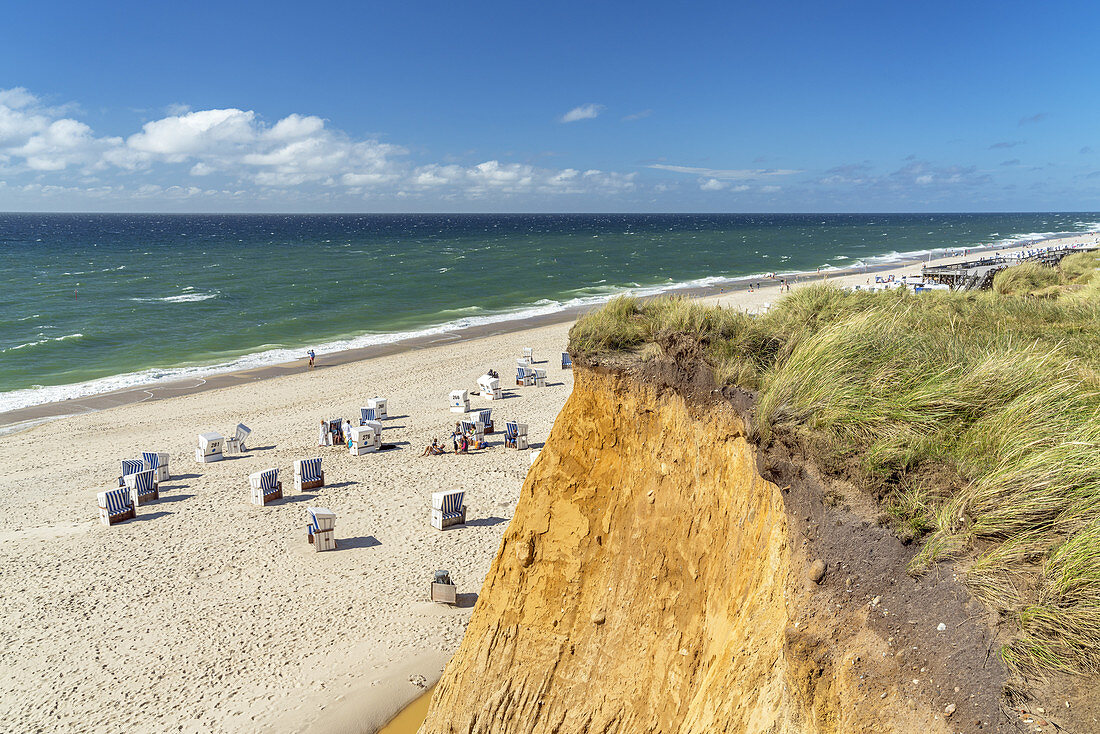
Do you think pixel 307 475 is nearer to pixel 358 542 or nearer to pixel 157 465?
pixel 358 542

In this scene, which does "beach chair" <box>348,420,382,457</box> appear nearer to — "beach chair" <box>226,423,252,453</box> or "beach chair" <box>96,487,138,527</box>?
"beach chair" <box>226,423,252,453</box>

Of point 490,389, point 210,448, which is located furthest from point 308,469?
point 490,389

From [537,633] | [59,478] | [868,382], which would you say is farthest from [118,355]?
[868,382]

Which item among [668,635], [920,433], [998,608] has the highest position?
[920,433]

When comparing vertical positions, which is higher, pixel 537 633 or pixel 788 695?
pixel 788 695

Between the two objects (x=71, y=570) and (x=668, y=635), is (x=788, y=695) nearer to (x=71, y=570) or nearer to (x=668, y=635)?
(x=668, y=635)

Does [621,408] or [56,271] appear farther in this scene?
[56,271]

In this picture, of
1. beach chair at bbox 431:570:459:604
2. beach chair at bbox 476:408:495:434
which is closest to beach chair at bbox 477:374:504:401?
beach chair at bbox 476:408:495:434

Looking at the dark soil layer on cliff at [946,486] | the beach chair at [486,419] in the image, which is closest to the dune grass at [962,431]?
the dark soil layer on cliff at [946,486]
